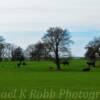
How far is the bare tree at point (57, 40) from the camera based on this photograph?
105 meters

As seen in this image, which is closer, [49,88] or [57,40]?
[49,88]

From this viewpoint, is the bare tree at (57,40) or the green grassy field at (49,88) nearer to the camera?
the green grassy field at (49,88)


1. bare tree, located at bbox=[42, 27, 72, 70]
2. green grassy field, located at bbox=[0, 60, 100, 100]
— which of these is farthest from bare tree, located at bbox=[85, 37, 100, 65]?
green grassy field, located at bbox=[0, 60, 100, 100]

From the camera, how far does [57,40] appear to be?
106312mm

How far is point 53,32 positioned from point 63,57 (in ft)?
23.3

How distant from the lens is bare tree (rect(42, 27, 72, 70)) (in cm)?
10506

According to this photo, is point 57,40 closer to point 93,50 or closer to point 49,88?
point 93,50

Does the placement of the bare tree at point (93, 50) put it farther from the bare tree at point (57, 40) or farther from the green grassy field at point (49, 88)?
the green grassy field at point (49, 88)

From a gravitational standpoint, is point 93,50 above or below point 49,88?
above

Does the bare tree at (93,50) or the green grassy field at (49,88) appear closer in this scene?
the green grassy field at (49,88)

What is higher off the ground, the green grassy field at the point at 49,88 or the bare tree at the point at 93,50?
the bare tree at the point at 93,50

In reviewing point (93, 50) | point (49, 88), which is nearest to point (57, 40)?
point (93, 50)

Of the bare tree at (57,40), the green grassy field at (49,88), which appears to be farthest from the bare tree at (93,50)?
the green grassy field at (49,88)

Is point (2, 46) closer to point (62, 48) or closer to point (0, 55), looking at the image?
point (0, 55)
